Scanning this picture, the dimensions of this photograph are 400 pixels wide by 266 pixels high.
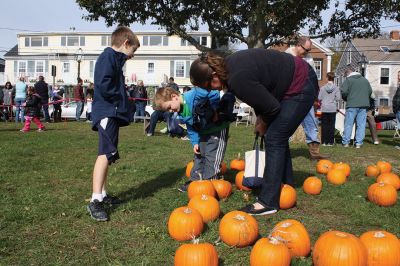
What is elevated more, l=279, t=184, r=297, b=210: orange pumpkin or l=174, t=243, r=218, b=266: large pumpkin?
l=279, t=184, r=297, b=210: orange pumpkin

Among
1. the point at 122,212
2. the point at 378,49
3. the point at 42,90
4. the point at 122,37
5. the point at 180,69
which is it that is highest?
the point at 378,49

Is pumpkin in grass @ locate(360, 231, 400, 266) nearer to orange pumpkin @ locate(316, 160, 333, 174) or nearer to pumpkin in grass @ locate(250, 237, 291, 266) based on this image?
pumpkin in grass @ locate(250, 237, 291, 266)

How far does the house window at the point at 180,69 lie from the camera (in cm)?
A: 5250

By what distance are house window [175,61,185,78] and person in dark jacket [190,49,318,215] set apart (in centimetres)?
4882

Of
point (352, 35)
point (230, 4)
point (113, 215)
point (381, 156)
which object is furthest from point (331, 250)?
point (352, 35)

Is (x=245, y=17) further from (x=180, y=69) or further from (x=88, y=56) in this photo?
(x=88, y=56)

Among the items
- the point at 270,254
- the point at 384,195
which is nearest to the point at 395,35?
the point at 384,195

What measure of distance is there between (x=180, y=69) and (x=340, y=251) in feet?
166

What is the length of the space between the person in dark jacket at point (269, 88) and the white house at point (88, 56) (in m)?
46.4

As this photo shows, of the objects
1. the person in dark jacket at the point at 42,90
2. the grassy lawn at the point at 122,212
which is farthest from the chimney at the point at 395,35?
the grassy lawn at the point at 122,212

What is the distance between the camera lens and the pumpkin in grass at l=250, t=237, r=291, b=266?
9.09ft

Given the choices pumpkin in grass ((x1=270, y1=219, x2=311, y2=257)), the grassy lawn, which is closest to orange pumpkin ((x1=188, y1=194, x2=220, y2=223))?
the grassy lawn

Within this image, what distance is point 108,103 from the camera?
416 centimetres

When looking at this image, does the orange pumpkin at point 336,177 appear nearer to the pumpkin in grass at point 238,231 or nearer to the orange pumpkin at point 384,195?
the orange pumpkin at point 384,195
